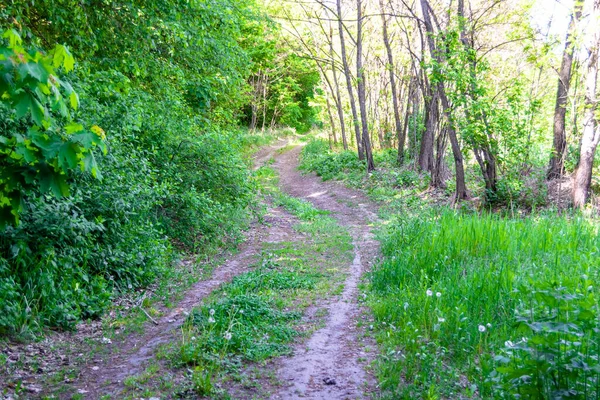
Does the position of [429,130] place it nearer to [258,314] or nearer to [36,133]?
[258,314]

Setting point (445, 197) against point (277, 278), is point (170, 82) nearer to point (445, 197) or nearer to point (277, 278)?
point (277, 278)

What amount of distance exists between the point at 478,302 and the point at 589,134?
863 cm

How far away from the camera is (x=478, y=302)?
5117 mm

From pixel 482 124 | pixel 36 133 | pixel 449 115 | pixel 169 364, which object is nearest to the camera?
pixel 36 133

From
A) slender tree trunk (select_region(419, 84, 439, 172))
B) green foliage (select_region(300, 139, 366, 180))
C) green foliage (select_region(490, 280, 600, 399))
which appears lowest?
green foliage (select_region(300, 139, 366, 180))

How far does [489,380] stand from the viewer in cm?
358

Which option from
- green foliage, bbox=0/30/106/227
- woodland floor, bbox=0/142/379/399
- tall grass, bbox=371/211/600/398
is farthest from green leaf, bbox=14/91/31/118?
tall grass, bbox=371/211/600/398

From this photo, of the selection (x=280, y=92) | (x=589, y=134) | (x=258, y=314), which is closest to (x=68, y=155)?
(x=258, y=314)

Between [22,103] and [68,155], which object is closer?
[22,103]

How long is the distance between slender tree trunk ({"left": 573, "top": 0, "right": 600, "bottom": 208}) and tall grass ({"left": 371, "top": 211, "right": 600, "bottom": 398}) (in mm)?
3774

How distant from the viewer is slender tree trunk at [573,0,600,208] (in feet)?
37.1

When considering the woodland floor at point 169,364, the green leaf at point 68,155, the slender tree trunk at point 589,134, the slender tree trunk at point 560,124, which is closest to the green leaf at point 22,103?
the green leaf at point 68,155

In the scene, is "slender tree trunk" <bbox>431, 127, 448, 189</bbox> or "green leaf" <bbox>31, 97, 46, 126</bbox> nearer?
"green leaf" <bbox>31, 97, 46, 126</bbox>

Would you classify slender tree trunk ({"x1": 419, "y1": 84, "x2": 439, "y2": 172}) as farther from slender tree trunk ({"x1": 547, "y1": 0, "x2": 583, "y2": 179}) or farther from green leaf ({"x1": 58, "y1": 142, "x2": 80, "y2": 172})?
green leaf ({"x1": 58, "y1": 142, "x2": 80, "y2": 172})
